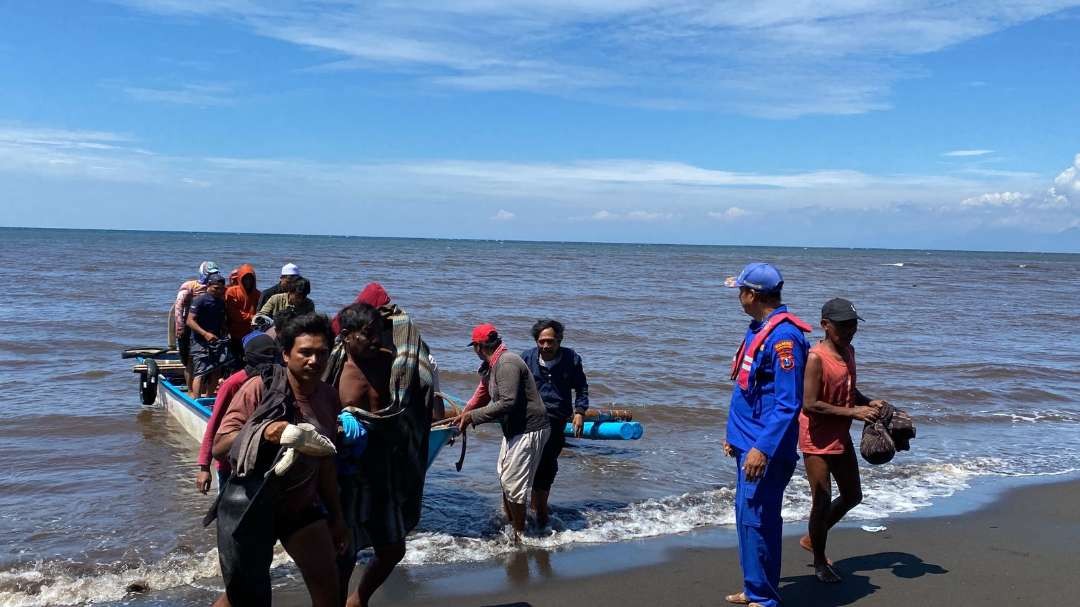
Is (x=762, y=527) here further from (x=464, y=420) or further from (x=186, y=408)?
(x=186, y=408)

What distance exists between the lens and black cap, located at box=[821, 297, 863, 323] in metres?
5.14

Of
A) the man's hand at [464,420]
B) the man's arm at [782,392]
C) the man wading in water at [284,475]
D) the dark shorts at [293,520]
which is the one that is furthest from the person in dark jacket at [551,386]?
the dark shorts at [293,520]

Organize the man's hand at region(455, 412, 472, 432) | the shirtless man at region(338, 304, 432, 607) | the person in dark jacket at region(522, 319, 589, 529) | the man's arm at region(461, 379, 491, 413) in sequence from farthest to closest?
the person in dark jacket at region(522, 319, 589, 529)
the man's arm at region(461, 379, 491, 413)
the man's hand at region(455, 412, 472, 432)
the shirtless man at region(338, 304, 432, 607)

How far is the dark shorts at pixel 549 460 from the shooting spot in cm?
663

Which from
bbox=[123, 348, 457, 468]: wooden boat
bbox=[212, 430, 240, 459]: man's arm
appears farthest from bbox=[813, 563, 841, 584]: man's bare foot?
bbox=[123, 348, 457, 468]: wooden boat

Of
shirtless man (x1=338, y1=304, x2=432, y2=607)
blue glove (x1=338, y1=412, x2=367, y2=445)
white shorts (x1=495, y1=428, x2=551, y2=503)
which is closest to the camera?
blue glove (x1=338, y1=412, x2=367, y2=445)

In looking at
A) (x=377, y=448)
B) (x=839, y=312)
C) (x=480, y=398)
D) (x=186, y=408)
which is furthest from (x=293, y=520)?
(x=186, y=408)

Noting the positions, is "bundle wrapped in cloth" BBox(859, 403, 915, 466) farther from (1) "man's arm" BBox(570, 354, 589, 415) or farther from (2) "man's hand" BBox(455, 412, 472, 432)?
(2) "man's hand" BBox(455, 412, 472, 432)

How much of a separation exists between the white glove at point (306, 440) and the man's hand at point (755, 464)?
192 cm

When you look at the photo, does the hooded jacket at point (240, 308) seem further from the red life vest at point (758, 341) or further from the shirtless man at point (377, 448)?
the red life vest at point (758, 341)

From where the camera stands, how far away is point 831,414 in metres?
5.14

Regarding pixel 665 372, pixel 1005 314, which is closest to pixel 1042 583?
pixel 665 372

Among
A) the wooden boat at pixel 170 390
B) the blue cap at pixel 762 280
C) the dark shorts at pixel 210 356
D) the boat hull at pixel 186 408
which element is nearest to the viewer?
the blue cap at pixel 762 280

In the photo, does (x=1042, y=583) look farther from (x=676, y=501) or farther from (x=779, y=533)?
(x=676, y=501)
